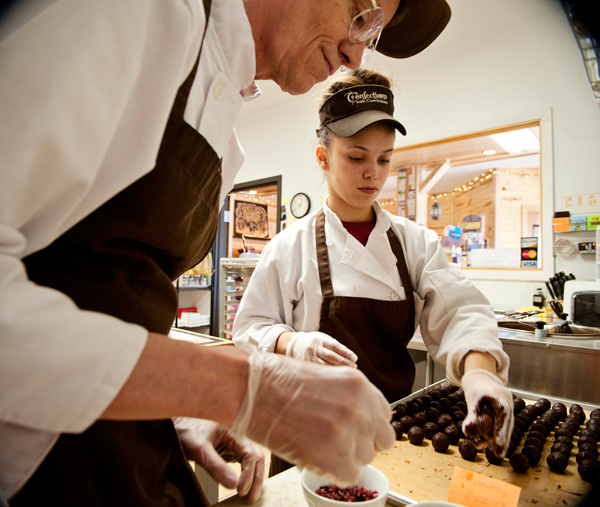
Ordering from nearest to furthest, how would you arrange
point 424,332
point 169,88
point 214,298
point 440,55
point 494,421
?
point 169,88 → point 494,421 → point 424,332 → point 440,55 → point 214,298

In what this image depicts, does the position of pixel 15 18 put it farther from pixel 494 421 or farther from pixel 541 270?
pixel 541 270

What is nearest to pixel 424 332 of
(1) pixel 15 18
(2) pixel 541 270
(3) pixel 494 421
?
(3) pixel 494 421

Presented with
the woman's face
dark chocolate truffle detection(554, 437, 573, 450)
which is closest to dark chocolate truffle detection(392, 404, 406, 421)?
dark chocolate truffle detection(554, 437, 573, 450)

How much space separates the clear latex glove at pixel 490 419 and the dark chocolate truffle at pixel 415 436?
0.20m

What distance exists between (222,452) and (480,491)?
21.1 inches

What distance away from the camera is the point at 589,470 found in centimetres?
85

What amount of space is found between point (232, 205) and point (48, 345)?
6143 millimetres

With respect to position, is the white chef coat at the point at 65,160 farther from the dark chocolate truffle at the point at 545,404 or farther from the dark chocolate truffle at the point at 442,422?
the dark chocolate truffle at the point at 545,404

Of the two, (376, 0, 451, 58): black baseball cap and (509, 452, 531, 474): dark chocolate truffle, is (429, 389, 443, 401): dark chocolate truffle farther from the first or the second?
(376, 0, 451, 58): black baseball cap

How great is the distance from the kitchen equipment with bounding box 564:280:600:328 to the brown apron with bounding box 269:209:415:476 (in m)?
1.72

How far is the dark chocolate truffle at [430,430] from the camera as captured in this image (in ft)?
3.53

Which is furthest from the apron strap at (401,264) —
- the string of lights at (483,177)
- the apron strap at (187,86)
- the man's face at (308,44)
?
the string of lights at (483,177)

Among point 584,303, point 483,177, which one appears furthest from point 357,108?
point 483,177

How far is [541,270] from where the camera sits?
123 inches
